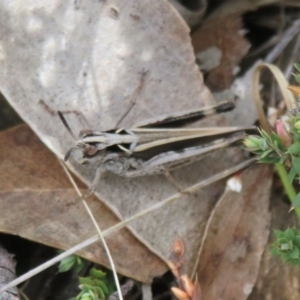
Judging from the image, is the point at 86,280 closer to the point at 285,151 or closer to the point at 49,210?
the point at 49,210

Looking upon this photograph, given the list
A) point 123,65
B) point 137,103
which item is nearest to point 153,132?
point 137,103

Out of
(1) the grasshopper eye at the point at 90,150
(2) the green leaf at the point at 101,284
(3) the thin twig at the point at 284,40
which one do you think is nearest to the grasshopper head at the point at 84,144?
(1) the grasshopper eye at the point at 90,150

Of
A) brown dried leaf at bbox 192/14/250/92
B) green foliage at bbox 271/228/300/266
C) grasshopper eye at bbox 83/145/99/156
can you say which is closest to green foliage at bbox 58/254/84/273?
grasshopper eye at bbox 83/145/99/156

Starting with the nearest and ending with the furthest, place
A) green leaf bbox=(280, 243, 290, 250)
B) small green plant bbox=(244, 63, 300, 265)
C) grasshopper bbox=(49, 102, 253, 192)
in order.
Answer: small green plant bbox=(244, 63, 300, 265) → green leaf bbox=(280, 243, 290, 250) → grasshopper bbox=(49, 102, 253, 192)

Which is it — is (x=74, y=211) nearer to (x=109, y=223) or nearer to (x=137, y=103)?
(x=109, y=223)

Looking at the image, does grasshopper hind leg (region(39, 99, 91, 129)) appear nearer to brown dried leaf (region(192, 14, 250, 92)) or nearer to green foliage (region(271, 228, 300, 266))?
brown dried leaf (region(192, 14, 250, 92))
